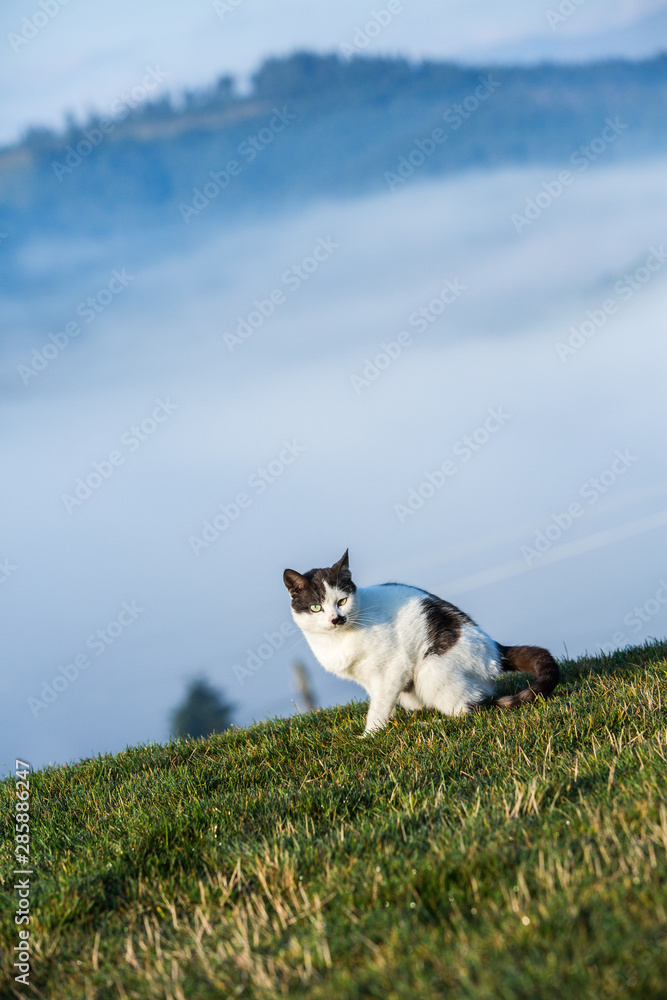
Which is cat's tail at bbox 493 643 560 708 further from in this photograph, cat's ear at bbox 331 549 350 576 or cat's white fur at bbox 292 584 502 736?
cat's ear at bbox 331 549 350 576

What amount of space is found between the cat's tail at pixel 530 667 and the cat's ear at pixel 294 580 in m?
1.87

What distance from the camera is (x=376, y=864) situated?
4.10 meters

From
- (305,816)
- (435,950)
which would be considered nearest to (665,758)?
(305,816)

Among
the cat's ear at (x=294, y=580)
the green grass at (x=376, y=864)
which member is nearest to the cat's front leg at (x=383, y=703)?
the green grass at (x=376, y=864)

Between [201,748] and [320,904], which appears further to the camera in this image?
[201,748]

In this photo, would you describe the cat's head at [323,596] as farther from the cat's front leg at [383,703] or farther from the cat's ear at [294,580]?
the cat's front leg at [383,703]

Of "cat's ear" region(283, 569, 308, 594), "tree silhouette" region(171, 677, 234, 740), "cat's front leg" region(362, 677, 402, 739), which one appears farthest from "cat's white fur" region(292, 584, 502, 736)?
"tree silhouette" region(171, 677, 234, 740)

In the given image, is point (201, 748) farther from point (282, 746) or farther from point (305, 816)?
point (305, 816)

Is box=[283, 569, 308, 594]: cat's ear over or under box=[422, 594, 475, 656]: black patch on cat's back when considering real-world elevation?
over

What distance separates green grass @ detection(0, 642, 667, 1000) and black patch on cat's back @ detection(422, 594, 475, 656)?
0.64m

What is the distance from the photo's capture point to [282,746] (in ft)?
22.8

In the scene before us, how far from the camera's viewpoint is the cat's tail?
6.95 metres

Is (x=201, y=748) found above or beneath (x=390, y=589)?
beneath

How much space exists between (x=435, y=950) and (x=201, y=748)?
4906mm
